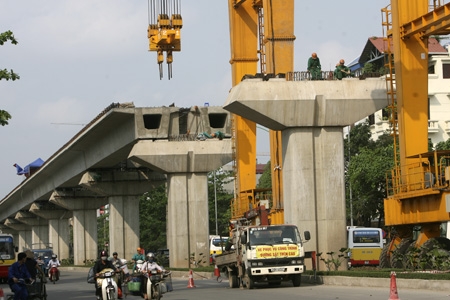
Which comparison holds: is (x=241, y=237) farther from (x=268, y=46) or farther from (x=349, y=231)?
(x=349, y=231)

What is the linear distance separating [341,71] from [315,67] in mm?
977

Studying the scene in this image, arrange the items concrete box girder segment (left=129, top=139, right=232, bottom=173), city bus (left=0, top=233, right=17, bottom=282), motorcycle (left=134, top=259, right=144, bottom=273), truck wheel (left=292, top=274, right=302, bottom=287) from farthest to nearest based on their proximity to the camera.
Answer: concrete box girder segment (left=129, top=139, right=232, bottom=173), city bus (left=0, top=233, right=17, bottom=282), truck wheel (left=292, top=274, right=302, bottom=287), motorcycle (left=134, top=259, right=144, bottom=273)

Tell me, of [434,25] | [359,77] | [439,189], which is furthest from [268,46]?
[439,189]

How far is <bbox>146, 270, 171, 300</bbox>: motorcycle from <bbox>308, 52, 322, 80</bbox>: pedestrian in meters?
13.0

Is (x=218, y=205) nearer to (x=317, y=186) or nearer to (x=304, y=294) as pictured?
(x=317, y=186)

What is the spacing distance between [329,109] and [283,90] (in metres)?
1.81

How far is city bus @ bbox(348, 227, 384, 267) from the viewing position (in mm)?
53844

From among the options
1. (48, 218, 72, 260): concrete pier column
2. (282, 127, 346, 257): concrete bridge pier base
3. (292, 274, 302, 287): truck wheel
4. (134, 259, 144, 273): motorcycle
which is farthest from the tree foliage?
(134, 259, 144, 273): motorcycle

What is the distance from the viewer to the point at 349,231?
181ft

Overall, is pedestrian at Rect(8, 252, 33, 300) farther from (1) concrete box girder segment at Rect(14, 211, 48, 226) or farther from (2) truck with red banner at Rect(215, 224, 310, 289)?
(1) concrete box girder segment at Rect(14, 211, 48, 226)

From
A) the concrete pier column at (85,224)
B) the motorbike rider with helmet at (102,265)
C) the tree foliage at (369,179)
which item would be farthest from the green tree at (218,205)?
the motorbike rider with helmet at (102,265)

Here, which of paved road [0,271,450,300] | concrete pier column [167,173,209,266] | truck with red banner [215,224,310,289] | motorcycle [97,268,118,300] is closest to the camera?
motorcycle [97,268,118,300]

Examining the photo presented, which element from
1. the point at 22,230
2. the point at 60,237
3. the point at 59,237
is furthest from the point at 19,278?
the point at 22,230

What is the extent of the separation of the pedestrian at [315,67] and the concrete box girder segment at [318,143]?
0.59 meters
